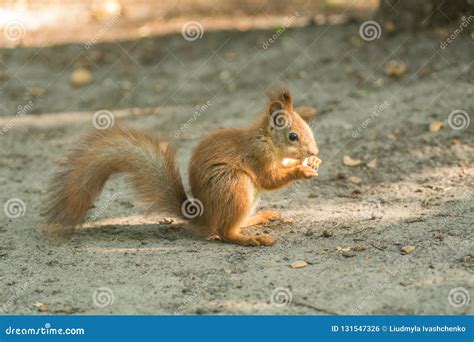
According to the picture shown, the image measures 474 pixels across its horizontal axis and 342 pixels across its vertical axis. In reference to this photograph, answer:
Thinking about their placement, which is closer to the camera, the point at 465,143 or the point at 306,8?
the point at 465,143

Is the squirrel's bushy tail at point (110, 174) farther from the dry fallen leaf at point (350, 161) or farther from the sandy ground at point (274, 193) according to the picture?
the dry fallen leaf at point (350, 161)

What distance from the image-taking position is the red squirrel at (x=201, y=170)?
432cm

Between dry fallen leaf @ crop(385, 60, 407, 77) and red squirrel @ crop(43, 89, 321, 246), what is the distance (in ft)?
8.84

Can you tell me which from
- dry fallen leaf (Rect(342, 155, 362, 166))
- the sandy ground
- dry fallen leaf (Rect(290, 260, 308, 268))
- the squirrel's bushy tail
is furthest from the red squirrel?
dry fallen leaf (Rect(342, 155, 362, 166))

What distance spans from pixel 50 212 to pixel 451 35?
4.52 m

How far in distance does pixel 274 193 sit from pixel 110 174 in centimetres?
140

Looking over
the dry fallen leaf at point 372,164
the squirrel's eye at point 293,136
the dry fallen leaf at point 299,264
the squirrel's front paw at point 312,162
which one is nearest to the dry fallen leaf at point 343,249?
the dry fallen leaf at point 299,264

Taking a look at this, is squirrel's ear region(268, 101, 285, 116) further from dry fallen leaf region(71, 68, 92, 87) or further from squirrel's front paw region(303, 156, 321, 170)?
dry fallen leaf region(71, 68, 92, 87)

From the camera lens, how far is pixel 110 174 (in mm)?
4410

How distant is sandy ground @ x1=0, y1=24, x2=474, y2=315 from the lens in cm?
372

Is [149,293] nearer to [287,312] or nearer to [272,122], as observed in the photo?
[287,312]

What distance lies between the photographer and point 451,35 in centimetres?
713

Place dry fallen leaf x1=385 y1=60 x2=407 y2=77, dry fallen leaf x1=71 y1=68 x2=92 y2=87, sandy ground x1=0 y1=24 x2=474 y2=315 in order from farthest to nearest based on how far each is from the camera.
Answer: dry fallen leaf x1=71 y1=68 x2=92 y2=87 < dry fallen leaf x1=385 y1=60 x2=407 y2=77 < sandy ground x1=0 y1=24 x2=474 y2=315

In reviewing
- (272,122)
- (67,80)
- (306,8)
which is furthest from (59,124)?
(306,8)
